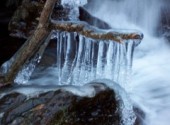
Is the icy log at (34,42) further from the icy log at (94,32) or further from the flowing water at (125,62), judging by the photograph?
the flowing water at (125,62)

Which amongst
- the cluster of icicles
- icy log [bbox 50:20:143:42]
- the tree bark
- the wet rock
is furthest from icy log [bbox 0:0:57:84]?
the wet rock

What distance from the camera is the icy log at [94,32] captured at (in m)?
4.45

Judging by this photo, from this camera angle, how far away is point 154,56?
8.24 m

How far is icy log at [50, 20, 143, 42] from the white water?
1658mm

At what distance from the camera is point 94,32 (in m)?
4.61

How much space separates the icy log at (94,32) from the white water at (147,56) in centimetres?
166

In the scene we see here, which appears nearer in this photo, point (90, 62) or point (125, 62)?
point (125, 62)

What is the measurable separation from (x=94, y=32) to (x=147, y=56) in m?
3.76

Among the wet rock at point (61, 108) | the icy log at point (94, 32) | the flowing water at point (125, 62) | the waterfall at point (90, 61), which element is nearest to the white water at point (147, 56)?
the flowing water at point (125, 62)

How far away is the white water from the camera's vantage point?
6.12 m

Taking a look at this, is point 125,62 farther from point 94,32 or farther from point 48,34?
point 48,34

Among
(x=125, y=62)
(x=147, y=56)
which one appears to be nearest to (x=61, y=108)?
(x=125, y=62)

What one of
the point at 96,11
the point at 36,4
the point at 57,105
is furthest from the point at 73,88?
the point at 96,11

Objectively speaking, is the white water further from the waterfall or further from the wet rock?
the wet rock
